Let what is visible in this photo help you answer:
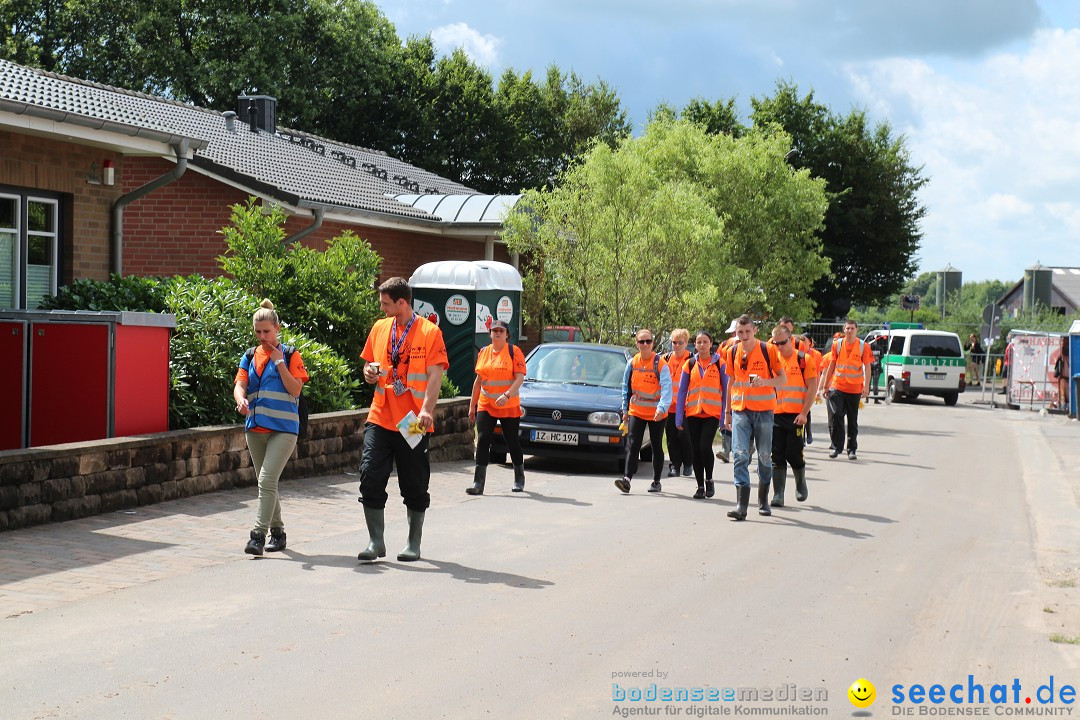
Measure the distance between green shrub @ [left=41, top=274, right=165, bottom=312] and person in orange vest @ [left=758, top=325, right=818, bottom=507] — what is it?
20.5ft

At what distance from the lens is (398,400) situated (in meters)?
8.27

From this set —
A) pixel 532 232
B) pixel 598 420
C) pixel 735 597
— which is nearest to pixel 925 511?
pixel 598 420

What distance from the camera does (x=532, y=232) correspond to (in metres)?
22.3

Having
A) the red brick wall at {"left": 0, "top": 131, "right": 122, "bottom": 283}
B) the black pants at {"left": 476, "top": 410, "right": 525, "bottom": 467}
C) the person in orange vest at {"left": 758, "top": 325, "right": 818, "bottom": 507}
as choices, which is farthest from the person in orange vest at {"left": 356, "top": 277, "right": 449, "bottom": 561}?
the red brick wall at {"left": 0, "top": 131, "right": 122, "bottom": 283}

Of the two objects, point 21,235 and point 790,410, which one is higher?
point 21,235

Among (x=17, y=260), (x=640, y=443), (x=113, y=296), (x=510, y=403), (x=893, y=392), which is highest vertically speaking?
(x=17, y=260)

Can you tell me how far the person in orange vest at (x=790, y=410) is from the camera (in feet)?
39.2

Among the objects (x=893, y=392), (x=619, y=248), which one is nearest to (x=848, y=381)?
(x=619, y=248)

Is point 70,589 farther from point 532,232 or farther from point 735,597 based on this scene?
point 532,232

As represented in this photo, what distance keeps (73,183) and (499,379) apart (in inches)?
225

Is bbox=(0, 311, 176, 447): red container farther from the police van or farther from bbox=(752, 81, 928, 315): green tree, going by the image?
bbox=(752, 81, 928, 315): green tree

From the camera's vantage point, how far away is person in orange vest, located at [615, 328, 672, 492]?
43.5 feet

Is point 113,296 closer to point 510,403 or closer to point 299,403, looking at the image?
point 510,403

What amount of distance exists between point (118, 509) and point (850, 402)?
1132cm
